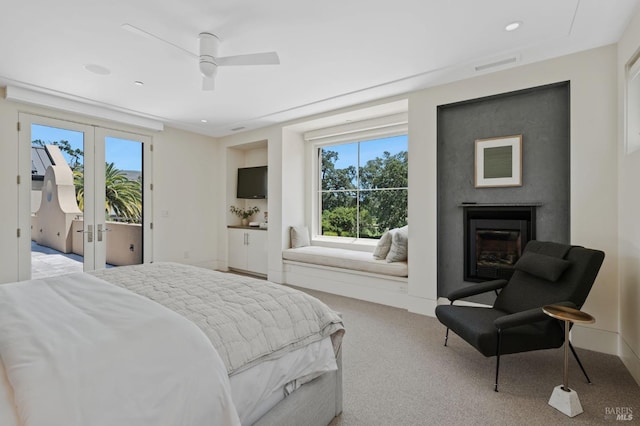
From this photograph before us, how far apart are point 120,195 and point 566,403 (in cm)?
571

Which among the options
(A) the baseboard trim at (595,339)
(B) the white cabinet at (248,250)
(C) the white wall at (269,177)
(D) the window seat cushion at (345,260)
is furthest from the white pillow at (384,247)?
(B) the white cabinet at (248,250)

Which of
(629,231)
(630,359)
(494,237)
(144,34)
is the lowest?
(630,359)

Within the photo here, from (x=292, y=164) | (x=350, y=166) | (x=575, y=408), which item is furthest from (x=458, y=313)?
(x=292, y=164)

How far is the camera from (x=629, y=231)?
242 centimetres

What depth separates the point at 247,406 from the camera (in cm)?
126

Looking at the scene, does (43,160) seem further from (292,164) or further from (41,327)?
(41,327)

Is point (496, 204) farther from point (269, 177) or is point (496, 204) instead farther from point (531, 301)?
point (269, 177)

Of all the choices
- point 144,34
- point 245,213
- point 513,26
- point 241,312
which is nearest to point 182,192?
point 245,213

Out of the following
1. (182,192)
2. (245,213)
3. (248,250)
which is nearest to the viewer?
(182,192)

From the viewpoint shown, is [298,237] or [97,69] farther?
[298,237]

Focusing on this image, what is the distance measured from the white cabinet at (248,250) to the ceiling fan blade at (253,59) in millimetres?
3370

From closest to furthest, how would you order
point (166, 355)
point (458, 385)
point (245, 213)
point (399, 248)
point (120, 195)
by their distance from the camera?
point (166, 355), point (458, 385), point (399, 248), point (120, 195), point (245, 213)

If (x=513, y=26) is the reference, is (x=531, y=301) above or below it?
below

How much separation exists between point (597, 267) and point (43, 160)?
240 inches
